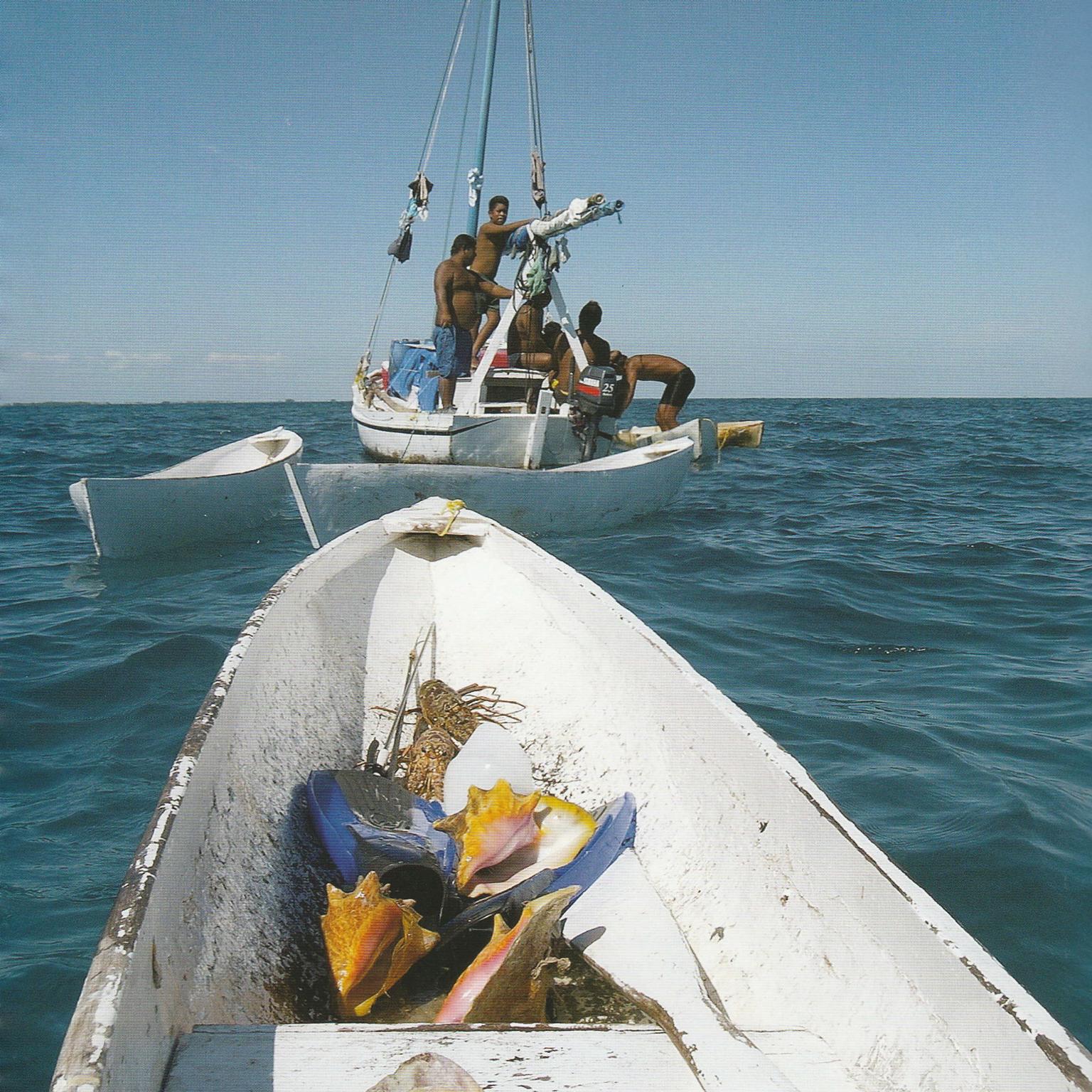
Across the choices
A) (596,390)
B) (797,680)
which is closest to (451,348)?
(596,390)

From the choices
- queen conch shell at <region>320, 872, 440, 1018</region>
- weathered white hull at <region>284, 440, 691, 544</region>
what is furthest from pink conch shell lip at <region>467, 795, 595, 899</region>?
weathered white hull at <region>284, 440, 691, 544</region>

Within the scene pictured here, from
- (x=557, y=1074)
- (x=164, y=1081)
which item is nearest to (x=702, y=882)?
(x=557, y=1074)

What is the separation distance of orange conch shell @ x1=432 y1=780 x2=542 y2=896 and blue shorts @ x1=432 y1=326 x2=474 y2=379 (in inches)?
279

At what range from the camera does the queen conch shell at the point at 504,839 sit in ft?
7.24

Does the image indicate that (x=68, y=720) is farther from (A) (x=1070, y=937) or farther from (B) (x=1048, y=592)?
(B) (x=1048, y=592)

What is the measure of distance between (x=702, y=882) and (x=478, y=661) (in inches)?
61.3

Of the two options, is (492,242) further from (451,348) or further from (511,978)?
(511,978)

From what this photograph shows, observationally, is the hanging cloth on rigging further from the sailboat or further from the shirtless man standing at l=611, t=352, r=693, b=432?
the shirtless man standing at l=611, t=352, r=693, b=432

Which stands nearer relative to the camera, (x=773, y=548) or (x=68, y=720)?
(x=68, y=720)

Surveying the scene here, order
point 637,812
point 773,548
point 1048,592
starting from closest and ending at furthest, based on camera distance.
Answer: point 637,812, point 1048,592, point 773,548

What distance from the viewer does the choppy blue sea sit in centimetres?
242

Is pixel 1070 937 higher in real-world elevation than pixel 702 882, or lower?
lower

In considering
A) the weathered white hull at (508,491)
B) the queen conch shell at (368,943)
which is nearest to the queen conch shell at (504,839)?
the queen conch shell at (368,943)

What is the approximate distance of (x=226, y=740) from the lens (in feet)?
7.11
